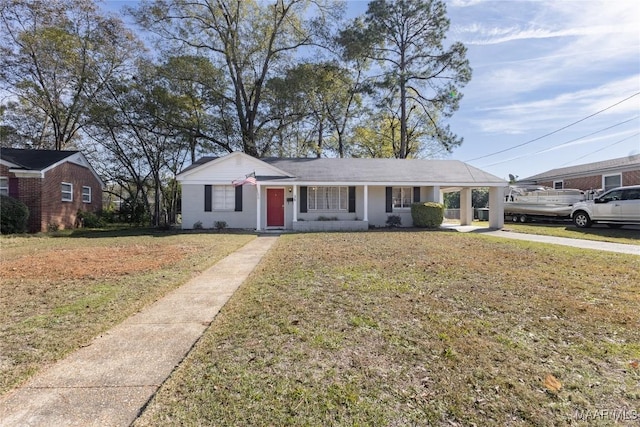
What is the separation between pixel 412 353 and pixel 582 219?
16687mm

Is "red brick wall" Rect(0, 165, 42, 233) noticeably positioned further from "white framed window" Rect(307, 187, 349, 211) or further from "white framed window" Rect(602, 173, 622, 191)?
"white framed window" Rect(602, 173, 622, 191)

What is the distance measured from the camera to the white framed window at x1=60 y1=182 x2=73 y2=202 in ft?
56.9

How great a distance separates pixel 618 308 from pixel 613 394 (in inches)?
101

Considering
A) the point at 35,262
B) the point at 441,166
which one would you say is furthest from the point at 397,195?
the point at 35,262

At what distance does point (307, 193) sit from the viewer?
658 inches

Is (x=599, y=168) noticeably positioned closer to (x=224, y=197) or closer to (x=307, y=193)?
(x=307, y=193)

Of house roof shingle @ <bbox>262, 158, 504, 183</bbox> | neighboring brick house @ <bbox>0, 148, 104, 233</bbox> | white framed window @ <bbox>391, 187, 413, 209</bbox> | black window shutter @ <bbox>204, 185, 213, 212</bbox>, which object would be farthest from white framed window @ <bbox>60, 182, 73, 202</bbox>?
white framed window @ <bbox>391, 187, 413, 209</bbox>

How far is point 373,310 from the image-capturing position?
427cm

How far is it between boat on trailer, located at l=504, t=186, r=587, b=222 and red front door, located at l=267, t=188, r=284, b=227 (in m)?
14.5

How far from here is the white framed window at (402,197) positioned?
1756cm

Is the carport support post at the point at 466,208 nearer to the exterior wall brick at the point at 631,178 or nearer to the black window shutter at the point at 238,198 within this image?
the exterior wall brick at the point at 631,178

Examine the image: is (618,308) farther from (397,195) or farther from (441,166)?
(441,166)

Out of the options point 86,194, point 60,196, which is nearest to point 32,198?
point 60,196

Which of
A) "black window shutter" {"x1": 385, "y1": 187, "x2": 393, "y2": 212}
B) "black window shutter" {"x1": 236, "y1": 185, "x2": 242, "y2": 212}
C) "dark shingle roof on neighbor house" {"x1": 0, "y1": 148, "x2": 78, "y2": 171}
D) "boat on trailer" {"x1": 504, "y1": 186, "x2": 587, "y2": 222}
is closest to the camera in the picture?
"dark shingle roof on neighbor house" {"x1": 0, "y1": 148, "x2": 78, "y2": 171}
